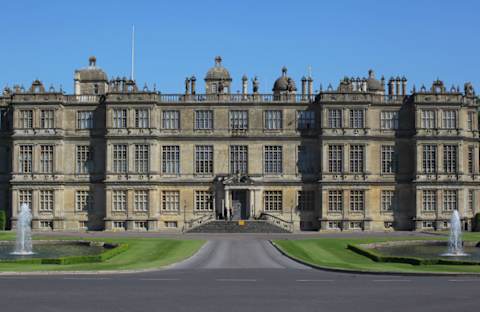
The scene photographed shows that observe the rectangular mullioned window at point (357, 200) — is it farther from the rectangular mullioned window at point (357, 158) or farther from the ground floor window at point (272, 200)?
the ground floor window at point (272, 200)

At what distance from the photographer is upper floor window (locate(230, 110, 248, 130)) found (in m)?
84.6

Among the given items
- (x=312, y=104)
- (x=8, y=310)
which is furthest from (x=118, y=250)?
(x=312, y=104)

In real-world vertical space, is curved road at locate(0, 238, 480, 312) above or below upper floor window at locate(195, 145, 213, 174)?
below

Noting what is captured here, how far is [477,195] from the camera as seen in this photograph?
85.6 meters

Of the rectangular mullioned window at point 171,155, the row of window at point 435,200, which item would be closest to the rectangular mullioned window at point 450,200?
the row of window at point 435,200

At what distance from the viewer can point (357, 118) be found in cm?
8319

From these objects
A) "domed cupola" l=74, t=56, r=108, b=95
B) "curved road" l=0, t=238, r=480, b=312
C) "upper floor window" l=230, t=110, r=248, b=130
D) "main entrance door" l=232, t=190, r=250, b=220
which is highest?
"domed cupola" l=74, t=56, r=108, b=95

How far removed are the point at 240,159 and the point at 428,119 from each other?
19.2 m

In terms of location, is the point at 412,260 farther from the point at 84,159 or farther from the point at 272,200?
the point at 84,159

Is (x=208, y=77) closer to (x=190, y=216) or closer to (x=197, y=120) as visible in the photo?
(x=197, y=120)

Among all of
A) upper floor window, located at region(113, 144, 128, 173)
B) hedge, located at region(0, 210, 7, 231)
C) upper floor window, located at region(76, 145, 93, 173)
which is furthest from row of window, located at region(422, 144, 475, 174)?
hedge, located at region(0, 210, 7, 231)

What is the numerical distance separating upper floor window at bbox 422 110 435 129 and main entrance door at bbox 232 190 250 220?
19.1 metres

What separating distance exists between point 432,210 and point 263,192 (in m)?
16.9

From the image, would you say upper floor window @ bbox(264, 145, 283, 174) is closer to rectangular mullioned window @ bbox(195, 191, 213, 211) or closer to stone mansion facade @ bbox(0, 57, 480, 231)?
stone mansion facade @ bbox(0, 57, 480, 231)
